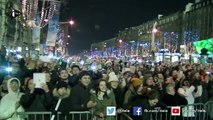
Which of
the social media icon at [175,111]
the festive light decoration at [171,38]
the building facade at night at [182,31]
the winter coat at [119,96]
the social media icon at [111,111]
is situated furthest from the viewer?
the festive light decoration at [171,38]

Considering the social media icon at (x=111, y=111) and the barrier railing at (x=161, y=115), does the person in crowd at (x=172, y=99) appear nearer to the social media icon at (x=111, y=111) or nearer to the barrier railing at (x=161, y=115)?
the barrier railing at (x=161, y=115)

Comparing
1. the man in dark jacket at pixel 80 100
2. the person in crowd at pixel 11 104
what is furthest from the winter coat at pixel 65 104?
the person in crowd at pixel 11 104

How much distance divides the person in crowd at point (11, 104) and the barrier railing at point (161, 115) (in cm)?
16

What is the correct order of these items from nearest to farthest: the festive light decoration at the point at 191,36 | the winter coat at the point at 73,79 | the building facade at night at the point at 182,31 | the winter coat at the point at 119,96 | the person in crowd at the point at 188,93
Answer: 1. the person in crowd at the point at 188,93
2. the winter coat at the point at 119,96
3. the winter coat at the point at 73,79
4. the building facade at night at the point at 182,31
5. the festive light decoration at the point at 191,36

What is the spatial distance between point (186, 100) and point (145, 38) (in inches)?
5689

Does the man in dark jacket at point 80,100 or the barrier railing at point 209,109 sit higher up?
the man in dark jacket at point 80,100

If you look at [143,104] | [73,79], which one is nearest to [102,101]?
[143,104]

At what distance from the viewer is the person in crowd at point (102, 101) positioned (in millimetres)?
9398

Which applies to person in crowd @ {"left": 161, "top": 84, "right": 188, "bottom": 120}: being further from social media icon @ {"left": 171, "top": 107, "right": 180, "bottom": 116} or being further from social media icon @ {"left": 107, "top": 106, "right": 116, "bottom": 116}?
social media icon @ {"left": 107, "top": 106, "right": 116, "bottom": 116}

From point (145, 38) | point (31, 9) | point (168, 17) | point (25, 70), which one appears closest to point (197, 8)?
point (168, 17)

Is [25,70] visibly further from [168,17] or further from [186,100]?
[168,17]

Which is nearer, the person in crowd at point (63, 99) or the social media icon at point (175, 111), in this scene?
the person in crowd at point (63, 99)

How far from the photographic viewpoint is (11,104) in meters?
8.78

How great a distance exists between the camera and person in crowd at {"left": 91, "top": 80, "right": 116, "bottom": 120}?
370 inches
